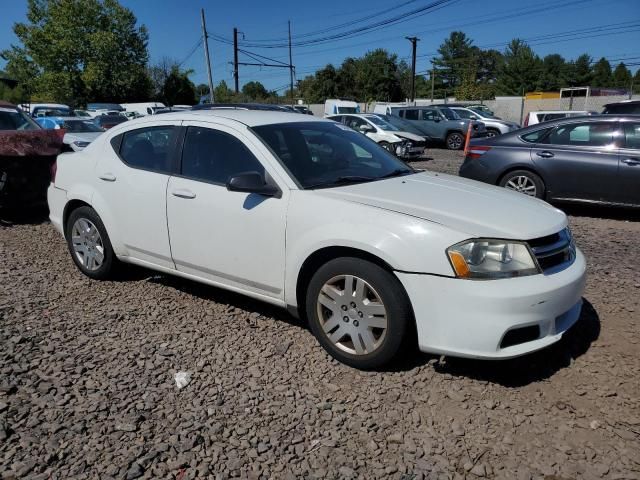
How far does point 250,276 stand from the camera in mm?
3645

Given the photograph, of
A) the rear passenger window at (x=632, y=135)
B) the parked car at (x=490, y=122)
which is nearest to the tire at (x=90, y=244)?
the rear passenger window at (x=632, y=135)

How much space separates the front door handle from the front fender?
917 millimetres

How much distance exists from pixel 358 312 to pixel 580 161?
5555mm

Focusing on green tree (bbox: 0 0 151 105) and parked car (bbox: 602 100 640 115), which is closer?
parked car (bbox: 602 100 640 115)

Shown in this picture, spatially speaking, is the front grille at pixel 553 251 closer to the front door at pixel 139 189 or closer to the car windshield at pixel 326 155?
the car windshield at pixel 326 155

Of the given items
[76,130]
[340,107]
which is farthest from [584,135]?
[340,107]

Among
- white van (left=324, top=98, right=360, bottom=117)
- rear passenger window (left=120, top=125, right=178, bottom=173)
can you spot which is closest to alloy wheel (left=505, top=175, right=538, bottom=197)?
rear passenger window (left=120, top=125, right=178, bottom=173)

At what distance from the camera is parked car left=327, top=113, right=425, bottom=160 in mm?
15820

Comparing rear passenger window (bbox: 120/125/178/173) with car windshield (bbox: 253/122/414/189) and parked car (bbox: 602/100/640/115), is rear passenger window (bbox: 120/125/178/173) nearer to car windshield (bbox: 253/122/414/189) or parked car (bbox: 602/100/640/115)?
car windshield (bbox: 253/122/414/189)

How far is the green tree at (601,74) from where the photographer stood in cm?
8156

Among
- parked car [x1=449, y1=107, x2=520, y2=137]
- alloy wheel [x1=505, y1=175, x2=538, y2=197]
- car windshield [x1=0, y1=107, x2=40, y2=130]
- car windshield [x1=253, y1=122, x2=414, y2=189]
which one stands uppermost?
car windshield [x1=0, y1=107, x2=40, y2=130]

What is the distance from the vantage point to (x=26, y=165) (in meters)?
7.10

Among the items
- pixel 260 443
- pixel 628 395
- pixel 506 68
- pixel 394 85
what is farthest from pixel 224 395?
pixel 506 68

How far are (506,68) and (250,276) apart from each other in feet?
296
